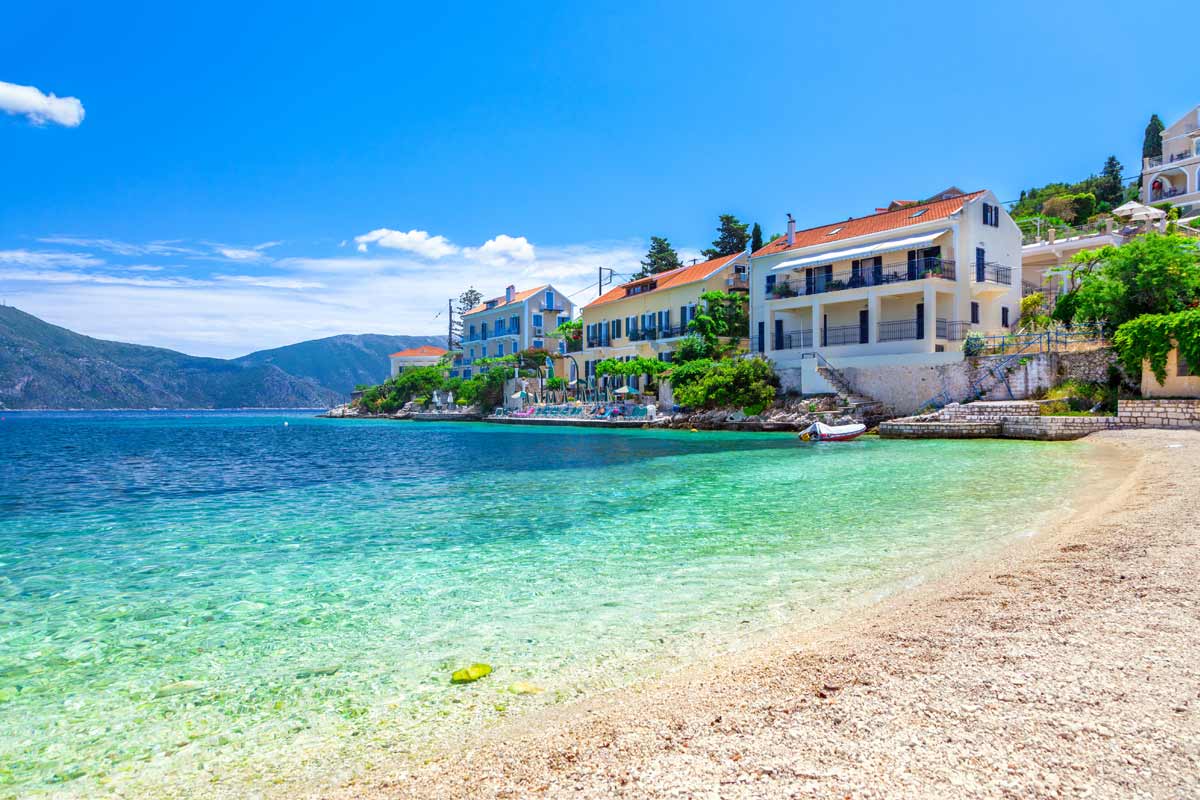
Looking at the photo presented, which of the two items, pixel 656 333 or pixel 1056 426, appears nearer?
pixel 1056 426

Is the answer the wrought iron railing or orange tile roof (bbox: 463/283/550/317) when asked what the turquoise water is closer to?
the wrought iron railing

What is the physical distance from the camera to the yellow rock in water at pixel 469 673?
4906 mm

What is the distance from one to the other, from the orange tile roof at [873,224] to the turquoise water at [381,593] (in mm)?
20539

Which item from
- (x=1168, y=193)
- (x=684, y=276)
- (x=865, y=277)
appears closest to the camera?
(x=865, y=277)

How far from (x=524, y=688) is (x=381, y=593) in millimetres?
3179

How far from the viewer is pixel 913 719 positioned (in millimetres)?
3389

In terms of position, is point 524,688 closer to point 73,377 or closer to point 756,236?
point 756,236

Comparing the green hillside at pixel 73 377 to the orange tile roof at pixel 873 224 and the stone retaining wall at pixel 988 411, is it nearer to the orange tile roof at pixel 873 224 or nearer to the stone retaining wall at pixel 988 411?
the orange tile roof at pixel 873 224

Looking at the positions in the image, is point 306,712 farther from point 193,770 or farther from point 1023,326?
point 1023,326

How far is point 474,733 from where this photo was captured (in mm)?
4031

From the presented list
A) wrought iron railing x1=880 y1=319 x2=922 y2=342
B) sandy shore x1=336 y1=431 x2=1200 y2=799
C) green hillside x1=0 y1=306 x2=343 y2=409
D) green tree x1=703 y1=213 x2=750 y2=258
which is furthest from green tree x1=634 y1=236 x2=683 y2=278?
green hillside x1=0 y1=306 x2=343 y2=409

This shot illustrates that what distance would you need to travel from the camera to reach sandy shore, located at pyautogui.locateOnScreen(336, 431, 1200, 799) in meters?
2.84

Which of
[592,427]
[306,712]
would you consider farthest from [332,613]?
[592,427]

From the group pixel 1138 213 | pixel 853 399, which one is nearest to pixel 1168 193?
pixel 1138 213
